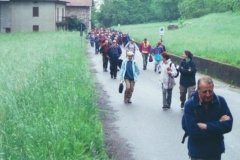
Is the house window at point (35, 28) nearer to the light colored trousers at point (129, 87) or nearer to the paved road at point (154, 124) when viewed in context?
the paved road at point (154, 124)

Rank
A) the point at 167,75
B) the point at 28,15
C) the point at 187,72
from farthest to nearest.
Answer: the point at 28,15 < the point at 167,75 < the point at 187,72

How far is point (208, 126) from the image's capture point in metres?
5.97

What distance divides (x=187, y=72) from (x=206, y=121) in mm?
8217

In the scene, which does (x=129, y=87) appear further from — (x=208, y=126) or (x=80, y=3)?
(x=80, y=3)

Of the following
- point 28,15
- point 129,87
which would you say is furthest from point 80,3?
point 129,87

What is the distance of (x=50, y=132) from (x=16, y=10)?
224 feet

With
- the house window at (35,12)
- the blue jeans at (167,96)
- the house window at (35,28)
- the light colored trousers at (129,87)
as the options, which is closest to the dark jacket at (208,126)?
the blue jeans at (167,96)

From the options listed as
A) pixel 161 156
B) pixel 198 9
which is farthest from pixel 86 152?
pixel 198 9

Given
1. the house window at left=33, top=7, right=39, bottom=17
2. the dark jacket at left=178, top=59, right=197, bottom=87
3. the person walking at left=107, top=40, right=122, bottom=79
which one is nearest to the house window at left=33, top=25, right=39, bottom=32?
the house window at left=33, top=7, right=39, bottom=17

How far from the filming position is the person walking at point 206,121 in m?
5.96

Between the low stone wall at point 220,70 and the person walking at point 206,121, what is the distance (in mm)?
15379

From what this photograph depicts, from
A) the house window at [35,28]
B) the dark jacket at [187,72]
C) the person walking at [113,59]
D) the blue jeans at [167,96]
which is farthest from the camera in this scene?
the house window at [35,28]

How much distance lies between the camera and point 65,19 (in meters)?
83.4

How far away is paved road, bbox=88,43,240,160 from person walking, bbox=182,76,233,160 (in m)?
3.53
